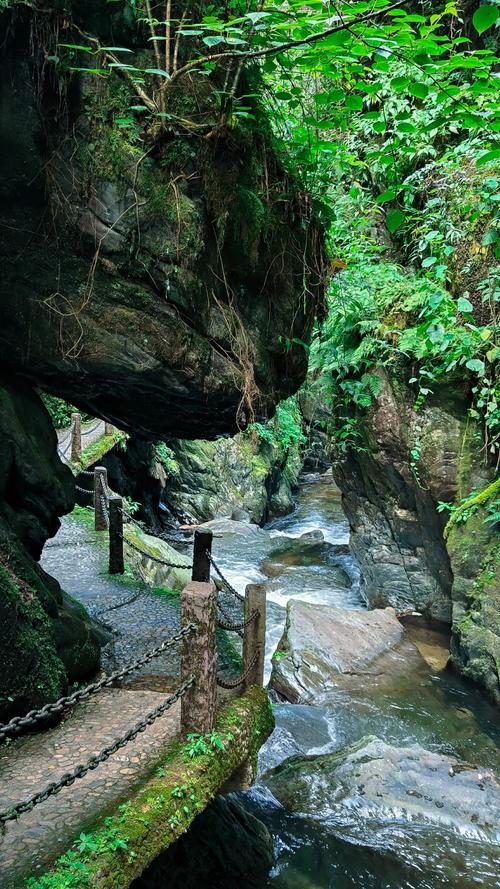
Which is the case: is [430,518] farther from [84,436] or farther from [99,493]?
[84,436]

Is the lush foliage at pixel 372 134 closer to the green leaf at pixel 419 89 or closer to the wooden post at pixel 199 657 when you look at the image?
the green leaf at pixel 419 89

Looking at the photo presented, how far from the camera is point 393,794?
6043mm

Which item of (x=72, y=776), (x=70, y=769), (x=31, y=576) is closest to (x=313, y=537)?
(x=31, y=576)

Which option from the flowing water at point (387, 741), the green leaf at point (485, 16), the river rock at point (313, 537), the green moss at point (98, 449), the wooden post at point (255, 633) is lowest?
Answer: the flowing water at point (387, 741)

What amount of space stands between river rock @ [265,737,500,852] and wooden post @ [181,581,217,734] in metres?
3.06

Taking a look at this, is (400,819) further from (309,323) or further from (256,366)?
(309,323)

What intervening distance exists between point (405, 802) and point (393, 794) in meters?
0.14

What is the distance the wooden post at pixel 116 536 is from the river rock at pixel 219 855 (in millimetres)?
4236

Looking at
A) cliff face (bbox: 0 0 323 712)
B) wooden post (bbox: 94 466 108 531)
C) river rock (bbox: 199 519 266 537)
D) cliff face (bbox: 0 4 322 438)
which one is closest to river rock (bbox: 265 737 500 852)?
cliff face (bbox: 0 0 323 712)

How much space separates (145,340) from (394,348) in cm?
675

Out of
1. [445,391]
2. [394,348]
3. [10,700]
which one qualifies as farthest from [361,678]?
[10,700]

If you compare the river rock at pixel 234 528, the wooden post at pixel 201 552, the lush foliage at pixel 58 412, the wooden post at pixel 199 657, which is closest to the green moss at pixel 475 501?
the wooden post at pixel 201 552

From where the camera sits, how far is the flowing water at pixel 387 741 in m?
5.29

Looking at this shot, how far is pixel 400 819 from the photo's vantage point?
230 inches
